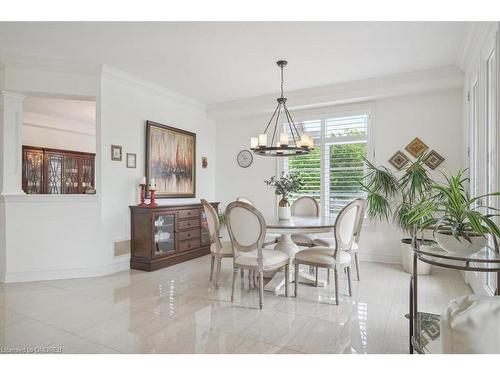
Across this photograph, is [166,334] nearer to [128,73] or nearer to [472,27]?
[128,73]

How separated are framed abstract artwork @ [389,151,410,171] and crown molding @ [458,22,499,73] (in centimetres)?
132

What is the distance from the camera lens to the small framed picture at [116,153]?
4301mm

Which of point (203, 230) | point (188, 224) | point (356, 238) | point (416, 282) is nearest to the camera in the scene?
point (416, 282)

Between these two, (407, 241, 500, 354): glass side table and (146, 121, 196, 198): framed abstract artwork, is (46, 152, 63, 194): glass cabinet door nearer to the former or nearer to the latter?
(146, 121, 196, 198): framed abstract artwork

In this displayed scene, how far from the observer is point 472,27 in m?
3.05

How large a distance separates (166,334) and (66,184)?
5930mm

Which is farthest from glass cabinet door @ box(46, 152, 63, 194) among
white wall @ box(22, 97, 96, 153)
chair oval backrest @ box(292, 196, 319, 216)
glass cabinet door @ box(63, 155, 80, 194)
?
chair oval backrest @ box(292, 196, 319, 216)

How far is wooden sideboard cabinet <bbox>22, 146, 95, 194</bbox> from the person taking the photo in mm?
6414

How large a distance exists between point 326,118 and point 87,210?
391 cm

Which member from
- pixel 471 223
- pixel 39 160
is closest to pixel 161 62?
pixel 471 223

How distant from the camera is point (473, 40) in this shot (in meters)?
3.23

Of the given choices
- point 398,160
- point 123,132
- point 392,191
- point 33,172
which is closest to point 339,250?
point 392,191

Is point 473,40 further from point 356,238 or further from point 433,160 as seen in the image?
point 356,238
